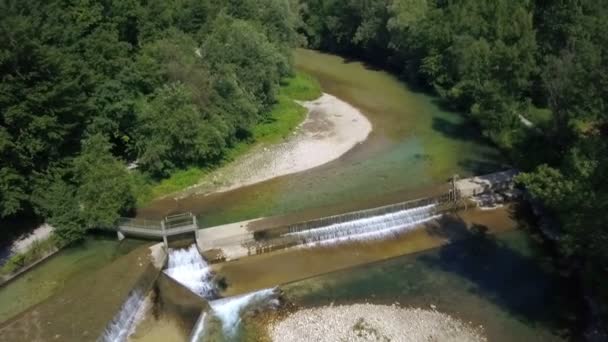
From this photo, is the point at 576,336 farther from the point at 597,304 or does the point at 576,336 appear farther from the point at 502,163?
the point at 502,163

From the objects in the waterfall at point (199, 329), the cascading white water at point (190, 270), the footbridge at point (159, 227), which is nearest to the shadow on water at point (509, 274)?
the cascading white water at point (190, 270)

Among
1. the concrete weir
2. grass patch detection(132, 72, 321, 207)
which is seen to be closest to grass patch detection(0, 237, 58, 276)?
grass patch detection(132, 72, 321, 207)

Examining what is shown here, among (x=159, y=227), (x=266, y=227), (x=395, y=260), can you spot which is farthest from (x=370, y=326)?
(x=159, y=227)

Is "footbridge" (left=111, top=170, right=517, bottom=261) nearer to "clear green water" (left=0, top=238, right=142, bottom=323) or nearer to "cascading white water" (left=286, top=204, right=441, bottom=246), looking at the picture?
"cascading white water" (left=286, top=204, right=441, bottom=246)

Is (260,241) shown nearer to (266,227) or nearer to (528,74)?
(266,227)

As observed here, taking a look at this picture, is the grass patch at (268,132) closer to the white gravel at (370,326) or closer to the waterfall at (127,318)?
the waterfall at (127,318)

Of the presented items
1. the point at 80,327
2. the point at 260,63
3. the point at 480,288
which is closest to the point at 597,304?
the point at 480,288
